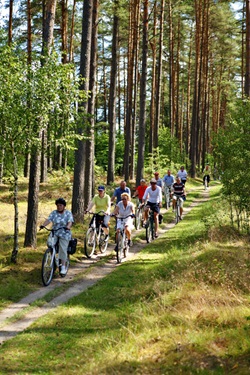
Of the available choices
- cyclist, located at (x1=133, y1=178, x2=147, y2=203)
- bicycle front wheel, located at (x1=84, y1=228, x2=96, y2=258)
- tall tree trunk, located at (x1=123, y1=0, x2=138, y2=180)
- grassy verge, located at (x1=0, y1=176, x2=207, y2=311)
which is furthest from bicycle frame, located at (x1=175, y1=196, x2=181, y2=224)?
tall tree trunk, located at (x1=123, y1=0, x2=138, y2=180)

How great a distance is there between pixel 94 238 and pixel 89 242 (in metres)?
0.22

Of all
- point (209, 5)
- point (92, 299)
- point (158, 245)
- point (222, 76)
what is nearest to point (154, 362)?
point (92, 299)

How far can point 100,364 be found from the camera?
18.4ft

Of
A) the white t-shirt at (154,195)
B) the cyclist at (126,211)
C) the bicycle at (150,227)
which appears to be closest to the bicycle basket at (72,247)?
the cyclist at (126,211)

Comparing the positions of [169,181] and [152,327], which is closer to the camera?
[152,327]

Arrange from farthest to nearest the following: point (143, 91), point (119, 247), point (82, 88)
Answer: point (143, 91) → point (82, 88) → point (119, 247)

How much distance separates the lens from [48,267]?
10.3 m

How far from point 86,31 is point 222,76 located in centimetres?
4034

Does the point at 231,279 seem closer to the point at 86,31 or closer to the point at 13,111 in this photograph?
the point at 13,111

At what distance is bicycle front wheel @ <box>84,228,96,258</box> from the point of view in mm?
12812

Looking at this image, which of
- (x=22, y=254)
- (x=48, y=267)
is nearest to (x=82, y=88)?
(x=22, y=254)

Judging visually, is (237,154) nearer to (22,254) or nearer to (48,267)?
(48,267)

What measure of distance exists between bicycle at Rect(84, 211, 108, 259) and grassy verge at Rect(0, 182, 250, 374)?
1916 millimetres

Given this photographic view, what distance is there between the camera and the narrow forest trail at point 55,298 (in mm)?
7758
